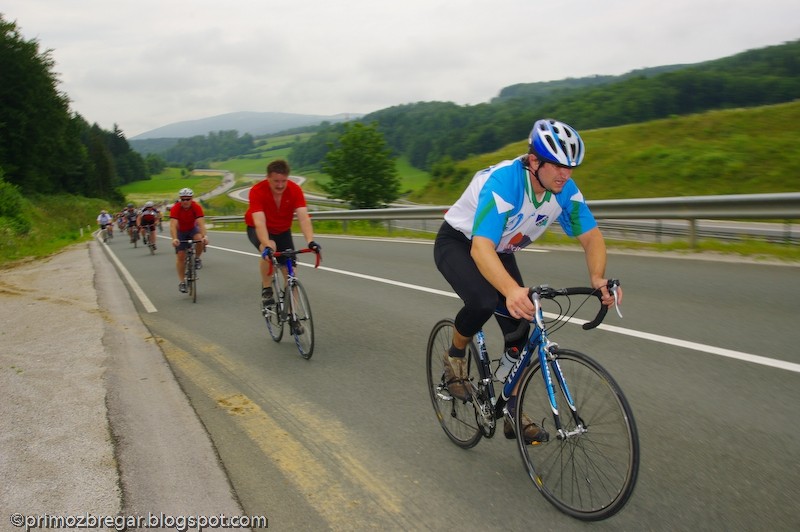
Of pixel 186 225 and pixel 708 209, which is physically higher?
pixel 186 225

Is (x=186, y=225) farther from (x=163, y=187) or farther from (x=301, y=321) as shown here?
(x=163, y=187)

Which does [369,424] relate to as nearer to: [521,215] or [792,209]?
[521,215]

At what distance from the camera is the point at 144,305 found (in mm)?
10648

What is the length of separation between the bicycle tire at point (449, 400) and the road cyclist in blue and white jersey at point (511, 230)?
0.09 metres

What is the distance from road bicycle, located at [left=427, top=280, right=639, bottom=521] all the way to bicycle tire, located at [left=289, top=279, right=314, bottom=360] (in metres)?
3.28

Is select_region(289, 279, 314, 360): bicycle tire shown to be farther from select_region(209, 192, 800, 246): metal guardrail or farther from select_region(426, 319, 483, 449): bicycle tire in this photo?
select_region(209, 192, 800, 246): metal guardrail

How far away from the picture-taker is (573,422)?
3.11 m

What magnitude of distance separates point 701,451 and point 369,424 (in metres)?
2.22

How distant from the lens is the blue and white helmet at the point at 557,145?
3.13 m

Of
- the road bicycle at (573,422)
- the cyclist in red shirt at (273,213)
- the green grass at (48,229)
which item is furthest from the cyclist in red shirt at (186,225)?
the green grass at (48,229)

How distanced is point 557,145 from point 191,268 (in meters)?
9.18

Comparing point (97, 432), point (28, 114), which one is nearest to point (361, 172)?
point (97, 432)

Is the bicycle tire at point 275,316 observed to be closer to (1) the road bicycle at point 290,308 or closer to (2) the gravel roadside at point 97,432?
(1) the road bicycle at point 290,308

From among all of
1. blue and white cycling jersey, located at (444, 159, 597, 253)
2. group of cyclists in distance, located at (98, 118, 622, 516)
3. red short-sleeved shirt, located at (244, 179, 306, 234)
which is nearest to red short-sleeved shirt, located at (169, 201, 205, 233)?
red short-sleeved shirt, located at (244, 179, 306, 234)
